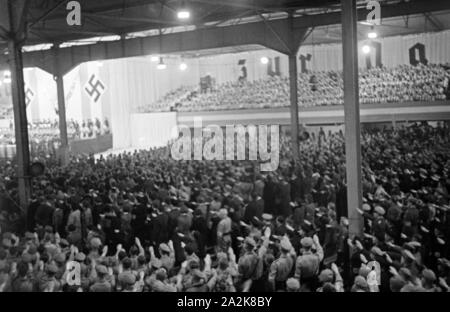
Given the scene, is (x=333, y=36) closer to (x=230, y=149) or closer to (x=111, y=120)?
(x=230, y=149)

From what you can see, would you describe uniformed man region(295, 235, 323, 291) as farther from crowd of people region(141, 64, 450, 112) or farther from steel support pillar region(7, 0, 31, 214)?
crowd of people region(141, 64, 450, 112)

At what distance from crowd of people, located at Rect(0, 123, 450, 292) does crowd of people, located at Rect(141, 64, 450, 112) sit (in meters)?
11.4

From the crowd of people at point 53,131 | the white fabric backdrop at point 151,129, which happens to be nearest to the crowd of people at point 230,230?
the crowd of people at point 53,131

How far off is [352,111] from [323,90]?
23.0 meters

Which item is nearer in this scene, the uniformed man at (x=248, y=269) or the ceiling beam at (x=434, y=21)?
the uniformed man at (x=248, y=269)

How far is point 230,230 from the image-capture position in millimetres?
10148

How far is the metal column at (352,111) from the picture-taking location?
422 inches

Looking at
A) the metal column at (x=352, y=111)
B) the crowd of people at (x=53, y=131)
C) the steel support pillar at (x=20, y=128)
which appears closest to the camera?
the metal column at (x=352, y=111)

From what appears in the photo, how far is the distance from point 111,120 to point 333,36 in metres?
17.4

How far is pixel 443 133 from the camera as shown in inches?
979

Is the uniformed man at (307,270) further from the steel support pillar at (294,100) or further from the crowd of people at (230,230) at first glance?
the steel support pillar at (294,100)

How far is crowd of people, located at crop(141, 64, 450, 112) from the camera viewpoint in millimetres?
28781

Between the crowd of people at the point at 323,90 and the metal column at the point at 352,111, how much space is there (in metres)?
15.1

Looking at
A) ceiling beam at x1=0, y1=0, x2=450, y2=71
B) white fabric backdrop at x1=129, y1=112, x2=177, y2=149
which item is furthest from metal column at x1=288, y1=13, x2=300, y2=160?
white fabric backdrop at x1=129, y1=112, x2=177, y2=149
